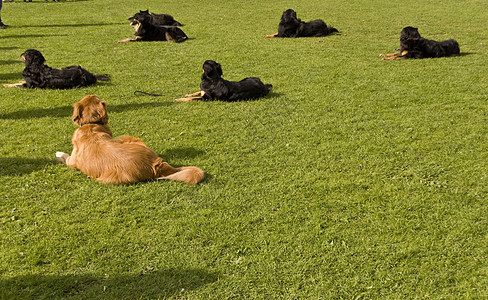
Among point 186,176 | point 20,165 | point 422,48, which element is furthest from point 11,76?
point 422,48

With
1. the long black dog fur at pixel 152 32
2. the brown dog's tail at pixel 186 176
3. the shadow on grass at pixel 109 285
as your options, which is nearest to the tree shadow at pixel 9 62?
the long black dog fur at pixel 152 32

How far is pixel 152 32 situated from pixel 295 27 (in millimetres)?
5424

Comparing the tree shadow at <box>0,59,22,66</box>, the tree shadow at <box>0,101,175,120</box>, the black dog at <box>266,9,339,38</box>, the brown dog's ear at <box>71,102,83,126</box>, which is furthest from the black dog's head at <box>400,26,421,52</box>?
the tree shadow at <box>0,59,22,66</box>

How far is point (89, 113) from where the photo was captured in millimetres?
5809

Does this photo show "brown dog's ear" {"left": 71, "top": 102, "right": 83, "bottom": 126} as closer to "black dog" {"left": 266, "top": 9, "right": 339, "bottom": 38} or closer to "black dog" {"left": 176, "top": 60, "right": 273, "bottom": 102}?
"black dog" {"left": 176, "top": 60, "right": 273, "bottom": 102}

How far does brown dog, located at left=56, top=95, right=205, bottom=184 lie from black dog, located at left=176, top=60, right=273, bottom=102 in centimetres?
313

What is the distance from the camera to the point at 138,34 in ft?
47.6

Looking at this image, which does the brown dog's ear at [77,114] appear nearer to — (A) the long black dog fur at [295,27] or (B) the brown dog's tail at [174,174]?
(B) the brown dog's tail at [174,174]

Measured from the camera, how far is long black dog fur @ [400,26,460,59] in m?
11.8

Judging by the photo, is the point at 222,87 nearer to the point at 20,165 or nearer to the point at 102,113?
the point at 102,113

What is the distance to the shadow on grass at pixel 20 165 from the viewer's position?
5.88m

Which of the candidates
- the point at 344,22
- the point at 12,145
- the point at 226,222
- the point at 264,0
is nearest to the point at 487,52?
the point at 344,22

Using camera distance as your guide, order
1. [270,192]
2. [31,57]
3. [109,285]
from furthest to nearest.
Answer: [31,57] → [270,192] → [109,285]

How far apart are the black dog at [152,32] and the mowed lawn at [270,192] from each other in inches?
132
